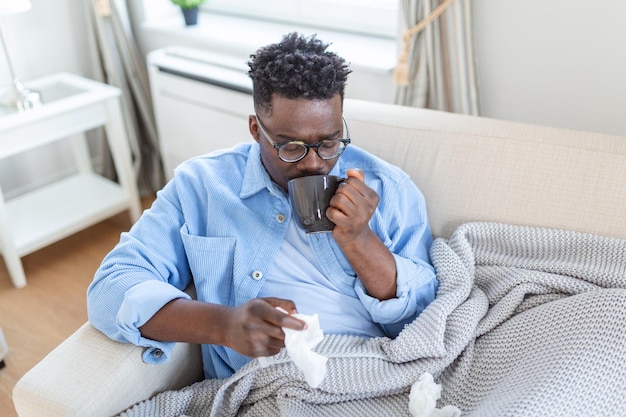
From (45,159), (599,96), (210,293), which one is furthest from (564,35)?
(45,159)

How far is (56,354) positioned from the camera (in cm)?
121

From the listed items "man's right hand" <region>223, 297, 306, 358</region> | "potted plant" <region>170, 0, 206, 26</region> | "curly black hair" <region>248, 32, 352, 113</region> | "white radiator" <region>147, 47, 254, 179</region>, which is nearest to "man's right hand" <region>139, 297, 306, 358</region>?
"man's right hand" <region>223, 297, 306, 358</region>

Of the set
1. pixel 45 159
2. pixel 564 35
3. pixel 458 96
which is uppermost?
pixel 564 35

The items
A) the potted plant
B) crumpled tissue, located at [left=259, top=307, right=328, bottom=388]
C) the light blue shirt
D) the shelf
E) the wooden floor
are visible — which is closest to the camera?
crumpled tissue, located at [left=259, top=307, right=328, bottom=388]

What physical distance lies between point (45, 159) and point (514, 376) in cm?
247

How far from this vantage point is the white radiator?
243cm

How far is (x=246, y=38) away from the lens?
263 cm

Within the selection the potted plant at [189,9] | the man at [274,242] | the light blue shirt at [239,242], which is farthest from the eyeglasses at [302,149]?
the potted plant at [189,9]

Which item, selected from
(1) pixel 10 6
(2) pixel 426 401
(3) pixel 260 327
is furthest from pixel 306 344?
(1) pixel 10 6

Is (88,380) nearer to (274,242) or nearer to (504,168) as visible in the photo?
(274,242)

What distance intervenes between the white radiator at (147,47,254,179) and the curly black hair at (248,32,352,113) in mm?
1088

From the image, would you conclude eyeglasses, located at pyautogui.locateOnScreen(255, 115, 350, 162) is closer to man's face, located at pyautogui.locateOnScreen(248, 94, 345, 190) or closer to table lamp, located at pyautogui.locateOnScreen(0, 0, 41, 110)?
man's face, located at pyautogui.locateOnScreen(248, 94, 345, 190)

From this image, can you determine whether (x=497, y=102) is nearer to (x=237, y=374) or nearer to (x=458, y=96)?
(x=458, y=96)

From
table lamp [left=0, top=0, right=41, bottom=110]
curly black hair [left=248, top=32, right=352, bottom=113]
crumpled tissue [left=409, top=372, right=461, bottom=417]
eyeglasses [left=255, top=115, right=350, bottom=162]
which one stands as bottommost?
crumpled tissue [left=409, top=372, right=461, bottom=417]
